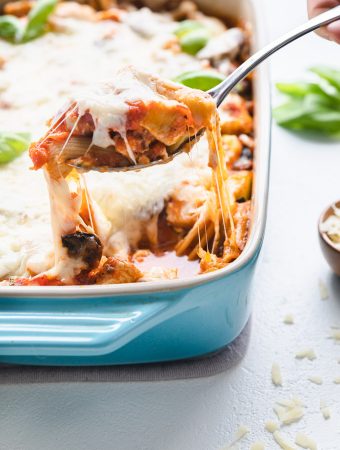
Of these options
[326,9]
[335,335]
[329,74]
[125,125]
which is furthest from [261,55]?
[329,74]

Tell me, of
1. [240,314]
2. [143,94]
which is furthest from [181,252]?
[143,94]

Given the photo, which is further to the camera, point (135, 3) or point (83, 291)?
point (135, 3)

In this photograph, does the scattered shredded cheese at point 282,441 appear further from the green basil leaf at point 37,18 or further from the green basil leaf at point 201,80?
the green basil leaf at point 37,18

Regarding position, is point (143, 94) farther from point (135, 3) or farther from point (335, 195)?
point (135, 3)

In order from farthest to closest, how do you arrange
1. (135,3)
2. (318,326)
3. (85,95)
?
(135,3) < (318,326) < (85,95)

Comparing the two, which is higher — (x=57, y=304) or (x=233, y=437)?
(x=57, y=304)

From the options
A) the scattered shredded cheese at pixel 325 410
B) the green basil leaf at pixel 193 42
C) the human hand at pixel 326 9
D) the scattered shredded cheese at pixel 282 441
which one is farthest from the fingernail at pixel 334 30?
the scattered shredded cheese at pixel 282 441
